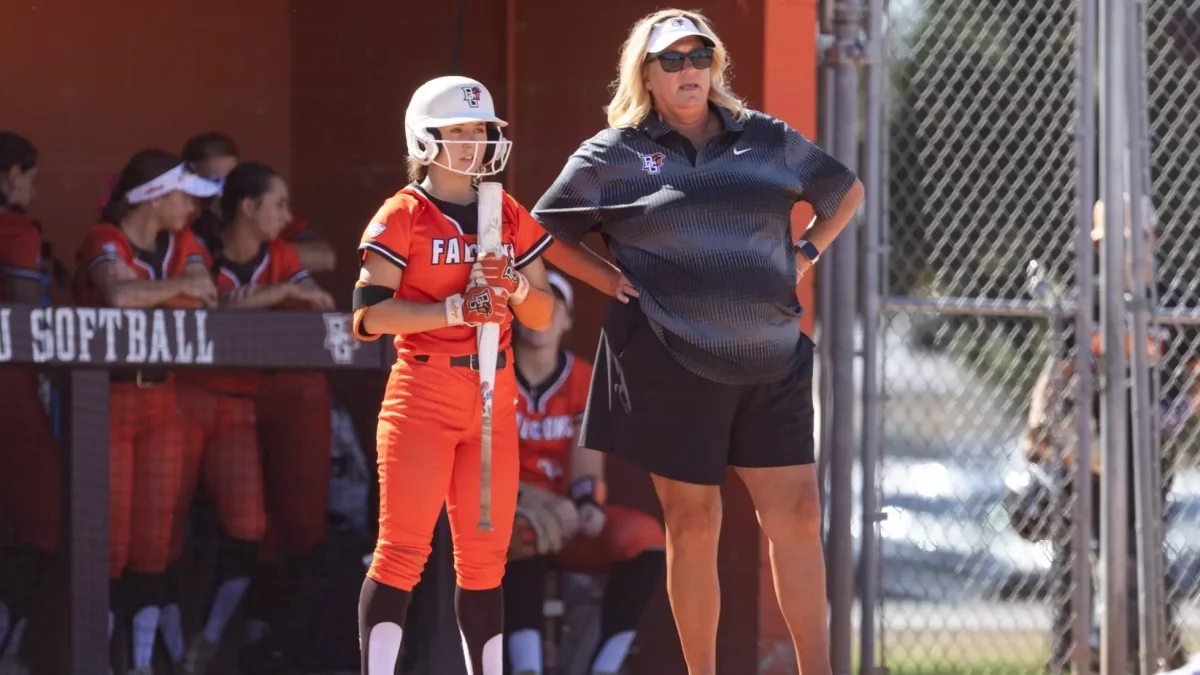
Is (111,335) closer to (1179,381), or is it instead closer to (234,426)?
(234,426)

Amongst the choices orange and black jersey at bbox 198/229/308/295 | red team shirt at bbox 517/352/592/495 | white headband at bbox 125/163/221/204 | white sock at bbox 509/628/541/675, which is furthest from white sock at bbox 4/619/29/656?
red team shirt at bbox 517/352/592/495

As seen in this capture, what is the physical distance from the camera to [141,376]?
16.8 feet

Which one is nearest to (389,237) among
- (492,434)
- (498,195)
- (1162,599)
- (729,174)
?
(498,195)

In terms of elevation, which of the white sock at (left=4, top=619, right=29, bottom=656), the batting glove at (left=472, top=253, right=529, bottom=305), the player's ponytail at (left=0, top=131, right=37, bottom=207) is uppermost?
the player's ponytail at (left=0, top=131, right=37, bottom=207)

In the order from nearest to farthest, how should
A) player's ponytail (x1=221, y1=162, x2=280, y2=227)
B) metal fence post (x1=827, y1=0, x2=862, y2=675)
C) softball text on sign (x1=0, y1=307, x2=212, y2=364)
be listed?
1. softball text on sign (x1=0, y1=307, x2=212, y2=364)
2. metal fence post (x1=827, y1=0, x2=862, y2=675)
3. player's ponytail (x1=221, y1=162, x2=280, y2=227)

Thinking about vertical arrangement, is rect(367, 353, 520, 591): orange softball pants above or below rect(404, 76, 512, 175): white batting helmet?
below

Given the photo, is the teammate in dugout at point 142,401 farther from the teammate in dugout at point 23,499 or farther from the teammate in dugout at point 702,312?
the teammate in dugout at point 702,312

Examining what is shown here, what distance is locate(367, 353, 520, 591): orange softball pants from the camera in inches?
155

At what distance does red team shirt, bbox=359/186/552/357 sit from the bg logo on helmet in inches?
10.6

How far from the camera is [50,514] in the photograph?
16.9 ft

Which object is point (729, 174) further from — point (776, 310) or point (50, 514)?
point (50, 514)

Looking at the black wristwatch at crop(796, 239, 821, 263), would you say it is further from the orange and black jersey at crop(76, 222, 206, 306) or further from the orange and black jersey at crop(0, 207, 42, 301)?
the orange and black jersey at crop(0, 207, 42, 301)

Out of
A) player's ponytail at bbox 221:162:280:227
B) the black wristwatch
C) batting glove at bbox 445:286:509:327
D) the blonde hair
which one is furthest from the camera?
player's ponytail at bbox 221:162:280:227

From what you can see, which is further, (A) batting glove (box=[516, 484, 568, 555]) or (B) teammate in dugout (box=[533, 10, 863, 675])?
(A) batting glove (box=[516, 484, 568, 555])
